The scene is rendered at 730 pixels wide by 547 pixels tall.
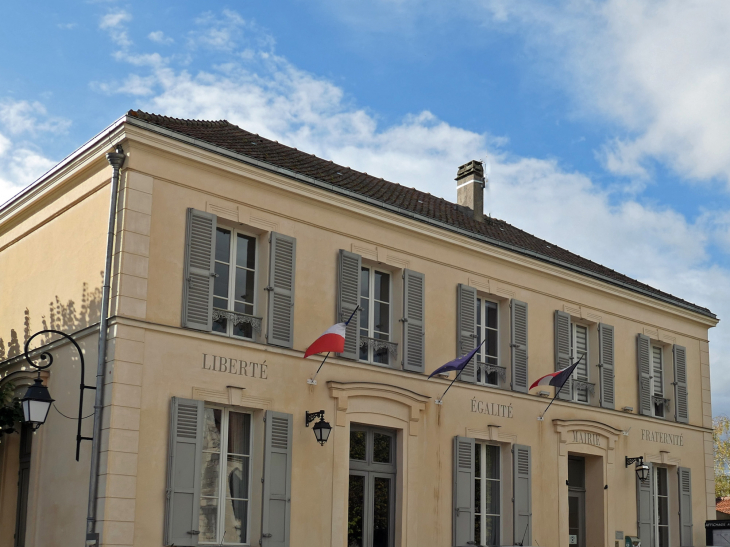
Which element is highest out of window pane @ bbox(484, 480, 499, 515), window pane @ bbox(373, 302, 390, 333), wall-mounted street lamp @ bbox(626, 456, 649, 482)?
window pane @ bbox(373, 302, 390, 333)

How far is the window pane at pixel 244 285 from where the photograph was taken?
1367 centimetres

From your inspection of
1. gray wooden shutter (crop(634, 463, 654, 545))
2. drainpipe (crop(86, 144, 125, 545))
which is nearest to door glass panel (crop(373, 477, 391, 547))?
drainpipe (crop(86, 144, 125, 545))

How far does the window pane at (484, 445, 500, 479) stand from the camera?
53.6 ft

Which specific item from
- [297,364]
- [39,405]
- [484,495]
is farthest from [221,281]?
[484,495]

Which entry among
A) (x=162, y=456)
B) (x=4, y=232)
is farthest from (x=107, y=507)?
(x=4, y=232)

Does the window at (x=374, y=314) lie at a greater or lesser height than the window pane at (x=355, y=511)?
greater

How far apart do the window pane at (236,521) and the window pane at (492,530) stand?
15.7 ft

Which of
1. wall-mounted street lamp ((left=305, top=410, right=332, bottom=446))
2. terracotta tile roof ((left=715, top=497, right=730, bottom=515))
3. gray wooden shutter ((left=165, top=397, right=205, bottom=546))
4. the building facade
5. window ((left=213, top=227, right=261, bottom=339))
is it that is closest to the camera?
gray wooden shutter ((left=165, top=397, right=205, bottom=546))

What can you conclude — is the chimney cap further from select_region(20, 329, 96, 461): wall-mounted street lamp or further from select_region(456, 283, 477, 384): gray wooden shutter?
select_region(20, 329, 96, 461): wall-mounted street lamp

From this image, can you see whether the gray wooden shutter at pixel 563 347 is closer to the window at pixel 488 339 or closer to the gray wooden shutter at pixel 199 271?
the window at pixel 488 339

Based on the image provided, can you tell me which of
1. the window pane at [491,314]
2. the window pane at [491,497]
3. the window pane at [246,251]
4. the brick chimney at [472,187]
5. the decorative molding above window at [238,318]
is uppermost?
the brick chimney at [472,187]

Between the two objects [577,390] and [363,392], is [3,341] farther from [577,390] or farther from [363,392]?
[577,390]

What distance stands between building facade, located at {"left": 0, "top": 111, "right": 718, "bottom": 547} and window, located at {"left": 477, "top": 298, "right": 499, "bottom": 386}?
0.04 m

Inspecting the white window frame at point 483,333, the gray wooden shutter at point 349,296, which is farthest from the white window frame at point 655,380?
the gray wooden shutter at point 349,296
